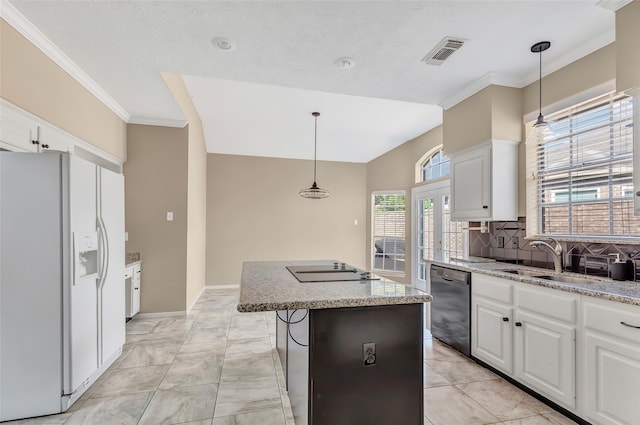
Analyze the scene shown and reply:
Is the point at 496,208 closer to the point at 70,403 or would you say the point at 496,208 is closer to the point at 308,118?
the point at 308,118

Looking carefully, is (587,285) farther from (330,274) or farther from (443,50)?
(443,50)

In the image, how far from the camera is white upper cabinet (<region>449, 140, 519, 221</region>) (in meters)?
2.99

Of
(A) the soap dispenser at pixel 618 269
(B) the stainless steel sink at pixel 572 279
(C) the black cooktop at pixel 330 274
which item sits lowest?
(B) the stainless steel sink at pixel 572 279

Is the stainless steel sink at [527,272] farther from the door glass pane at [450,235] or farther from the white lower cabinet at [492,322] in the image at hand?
the door glass pane at [450,235]

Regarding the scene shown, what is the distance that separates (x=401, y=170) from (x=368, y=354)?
16.4ft

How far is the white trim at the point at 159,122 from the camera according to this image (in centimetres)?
407

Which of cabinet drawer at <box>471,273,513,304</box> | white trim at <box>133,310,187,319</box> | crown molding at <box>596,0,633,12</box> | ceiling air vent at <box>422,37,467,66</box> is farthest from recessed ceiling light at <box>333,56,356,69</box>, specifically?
white trim at <box>133,310,187,319</box>

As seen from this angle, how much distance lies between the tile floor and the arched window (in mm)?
2919

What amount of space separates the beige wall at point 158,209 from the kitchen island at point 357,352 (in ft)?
9.50

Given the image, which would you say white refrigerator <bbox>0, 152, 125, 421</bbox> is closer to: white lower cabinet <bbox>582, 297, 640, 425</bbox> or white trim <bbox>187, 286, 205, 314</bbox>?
white trim <bbox>187, 286, 205, 314</bbox>

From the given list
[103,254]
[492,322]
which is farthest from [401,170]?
[103,254]

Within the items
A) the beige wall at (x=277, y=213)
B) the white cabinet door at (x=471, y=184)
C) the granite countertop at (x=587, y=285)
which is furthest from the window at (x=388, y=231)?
the granite countertop at (x=587, y=285)

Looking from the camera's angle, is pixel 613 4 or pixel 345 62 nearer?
pixel 613 4

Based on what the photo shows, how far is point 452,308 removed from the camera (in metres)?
3.07
